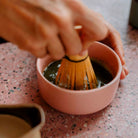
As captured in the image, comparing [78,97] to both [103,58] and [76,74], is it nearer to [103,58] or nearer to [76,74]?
[76,74]

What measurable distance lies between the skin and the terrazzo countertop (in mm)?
192

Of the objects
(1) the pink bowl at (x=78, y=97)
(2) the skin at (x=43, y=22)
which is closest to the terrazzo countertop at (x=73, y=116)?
(1) the pink bowl at (x=78, y=97)

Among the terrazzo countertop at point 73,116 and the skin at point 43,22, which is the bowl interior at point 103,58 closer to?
the terrazzo countertop at point 73,116

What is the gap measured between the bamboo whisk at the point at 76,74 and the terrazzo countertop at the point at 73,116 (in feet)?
0.22

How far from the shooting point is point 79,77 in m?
0.55

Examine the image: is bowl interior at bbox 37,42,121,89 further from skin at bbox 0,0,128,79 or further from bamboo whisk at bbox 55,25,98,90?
skin at bbox 0,0,128,79

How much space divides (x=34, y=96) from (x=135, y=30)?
0.46 m

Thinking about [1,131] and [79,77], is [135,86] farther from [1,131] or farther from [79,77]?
[1,131]

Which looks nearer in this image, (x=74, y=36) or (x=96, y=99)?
(x=74, y=36)

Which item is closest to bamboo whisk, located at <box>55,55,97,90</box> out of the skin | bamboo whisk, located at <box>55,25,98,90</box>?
bamboo whisk, located at <box>55,25,98,90</box>

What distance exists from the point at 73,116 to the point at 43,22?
0.26 meters

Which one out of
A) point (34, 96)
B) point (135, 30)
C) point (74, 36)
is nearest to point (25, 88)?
point (34, 96)

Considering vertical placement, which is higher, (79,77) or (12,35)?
(12,35)

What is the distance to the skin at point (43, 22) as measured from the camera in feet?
1.19
